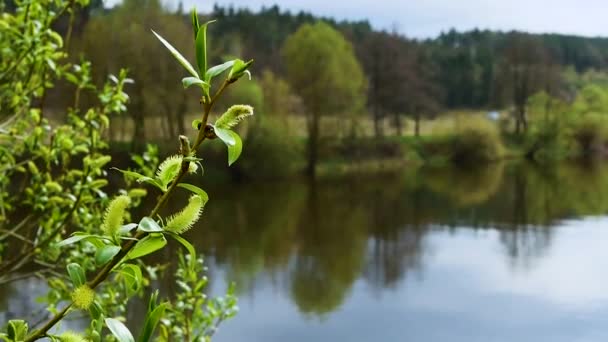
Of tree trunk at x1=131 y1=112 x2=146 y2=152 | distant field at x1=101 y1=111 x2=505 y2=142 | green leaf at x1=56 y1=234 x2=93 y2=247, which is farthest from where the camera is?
distant field at x1=101 y1=111 x2=505 y2=142

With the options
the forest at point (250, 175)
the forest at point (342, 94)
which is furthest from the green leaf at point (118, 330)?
the forest at point (342, 94)

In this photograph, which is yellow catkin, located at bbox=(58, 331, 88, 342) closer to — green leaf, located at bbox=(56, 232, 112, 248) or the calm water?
green leaf, located at bbox=(56, 232, 112, 248)

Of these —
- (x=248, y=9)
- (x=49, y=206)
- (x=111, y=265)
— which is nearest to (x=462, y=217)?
(x=49, y=206)

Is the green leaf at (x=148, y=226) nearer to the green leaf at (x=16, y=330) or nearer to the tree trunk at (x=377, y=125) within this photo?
the green leaf at (x=16, y=330)

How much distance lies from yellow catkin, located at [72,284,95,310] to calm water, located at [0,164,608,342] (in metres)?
7.98

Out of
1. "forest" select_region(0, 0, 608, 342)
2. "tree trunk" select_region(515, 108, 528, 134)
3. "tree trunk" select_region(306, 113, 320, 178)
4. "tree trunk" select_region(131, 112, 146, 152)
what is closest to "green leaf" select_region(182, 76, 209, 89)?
"forest" select_region(0, 0, 608, 342)

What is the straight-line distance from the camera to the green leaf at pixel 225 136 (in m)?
0.52

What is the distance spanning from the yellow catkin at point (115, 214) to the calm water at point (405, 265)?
Result: 26.2 ft

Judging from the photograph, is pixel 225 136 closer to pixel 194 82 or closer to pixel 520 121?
pixel 194 82

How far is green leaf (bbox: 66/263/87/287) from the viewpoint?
0.54m

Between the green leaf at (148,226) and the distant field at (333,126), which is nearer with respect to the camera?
the green leaf at (148,226)

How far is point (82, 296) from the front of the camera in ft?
1.73

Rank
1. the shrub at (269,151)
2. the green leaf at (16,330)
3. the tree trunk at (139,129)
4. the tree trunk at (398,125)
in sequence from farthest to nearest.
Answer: the tree trunk at (398,125) < the shrub at (269,151) < the tree trunk at (139,129) < the green leaf at (16,330)

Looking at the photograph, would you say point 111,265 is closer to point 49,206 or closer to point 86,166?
point 86,166
